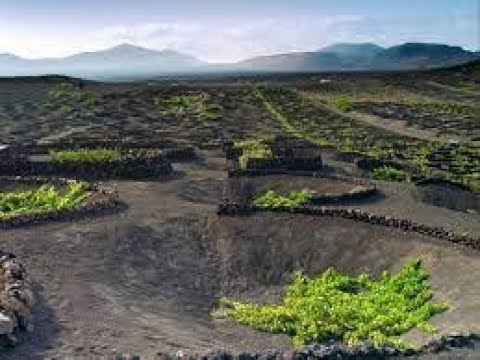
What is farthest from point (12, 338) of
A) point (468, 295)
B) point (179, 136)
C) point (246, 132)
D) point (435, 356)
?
point (246, 132)

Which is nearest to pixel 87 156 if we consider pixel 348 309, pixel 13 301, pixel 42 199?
pixel 42 199

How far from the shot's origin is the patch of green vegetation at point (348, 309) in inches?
1390

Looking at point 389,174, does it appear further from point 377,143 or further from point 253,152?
point 377,143

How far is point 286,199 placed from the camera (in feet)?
191

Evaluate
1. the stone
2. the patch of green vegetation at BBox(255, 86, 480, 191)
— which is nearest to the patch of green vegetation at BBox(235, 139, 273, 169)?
the patch of green vegetation at BBox(255, 86, 480, 191)

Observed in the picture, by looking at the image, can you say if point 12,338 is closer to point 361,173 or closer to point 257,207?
point 257,207

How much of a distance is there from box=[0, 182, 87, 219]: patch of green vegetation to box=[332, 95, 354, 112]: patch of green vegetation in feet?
316

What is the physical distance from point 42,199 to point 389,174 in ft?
100

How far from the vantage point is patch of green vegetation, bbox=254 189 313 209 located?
56.8m

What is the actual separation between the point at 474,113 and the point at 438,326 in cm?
11769

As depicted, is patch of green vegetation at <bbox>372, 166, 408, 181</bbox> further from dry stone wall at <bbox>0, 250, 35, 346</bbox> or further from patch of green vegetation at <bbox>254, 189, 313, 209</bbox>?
dry stone wall at <bbox>0, 250, 35, 346</bbox>

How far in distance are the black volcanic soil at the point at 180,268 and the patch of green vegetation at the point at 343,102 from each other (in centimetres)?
9635

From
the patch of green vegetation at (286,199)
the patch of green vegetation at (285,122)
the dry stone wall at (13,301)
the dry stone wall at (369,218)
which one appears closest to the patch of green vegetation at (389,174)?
the patch of green vegetation at (286,199)

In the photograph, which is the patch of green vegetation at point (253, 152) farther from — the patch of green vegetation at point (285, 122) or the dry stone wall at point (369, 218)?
the dry stone wall at point (369, 218)
